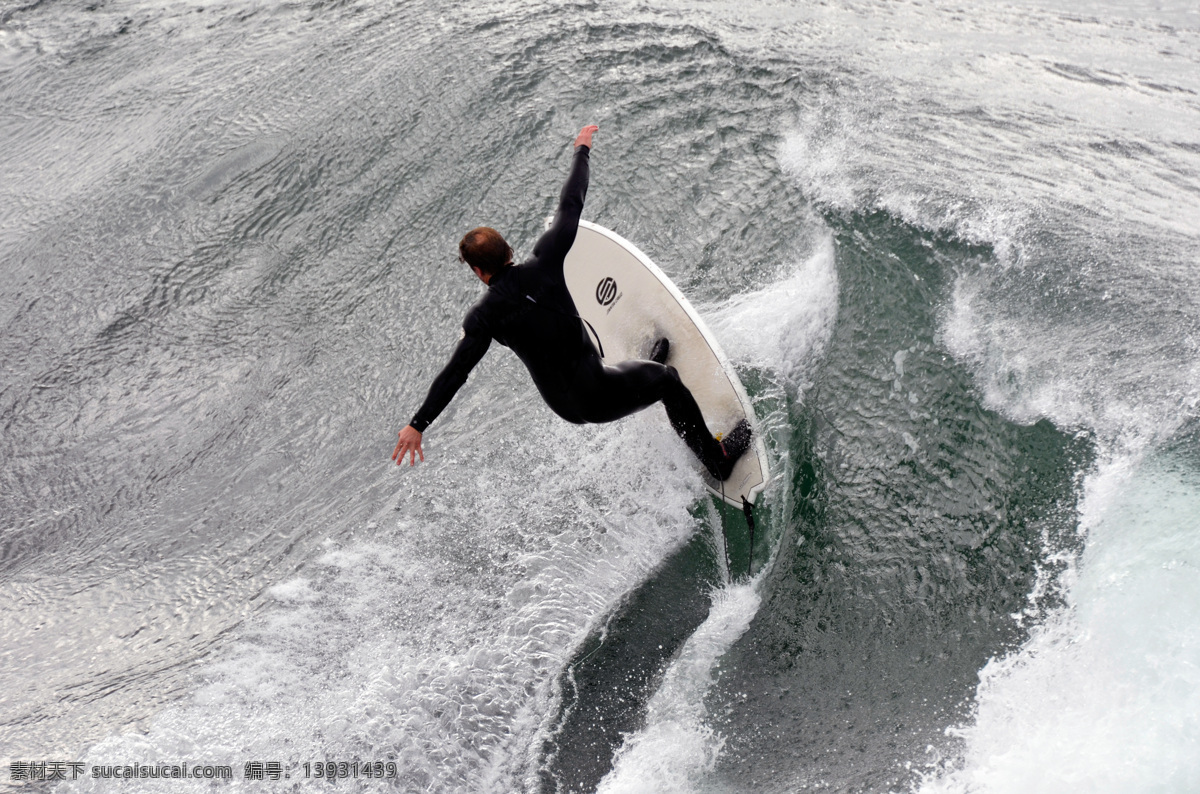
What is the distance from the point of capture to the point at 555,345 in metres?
3.88

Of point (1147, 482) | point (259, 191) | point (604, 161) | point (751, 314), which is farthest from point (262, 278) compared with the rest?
point (1147, 482)

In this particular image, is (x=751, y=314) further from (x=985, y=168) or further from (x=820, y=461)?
(x=985, y=168)

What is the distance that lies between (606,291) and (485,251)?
5.22ft

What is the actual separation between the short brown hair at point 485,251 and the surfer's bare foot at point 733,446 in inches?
65.1

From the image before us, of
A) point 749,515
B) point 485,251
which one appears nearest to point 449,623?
point 749,515

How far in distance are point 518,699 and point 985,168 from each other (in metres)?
5.03

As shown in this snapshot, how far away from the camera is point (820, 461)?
4.67 meters

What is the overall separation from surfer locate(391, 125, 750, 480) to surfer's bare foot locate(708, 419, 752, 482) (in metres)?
0.11

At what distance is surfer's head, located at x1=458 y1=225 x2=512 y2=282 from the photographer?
3.55m

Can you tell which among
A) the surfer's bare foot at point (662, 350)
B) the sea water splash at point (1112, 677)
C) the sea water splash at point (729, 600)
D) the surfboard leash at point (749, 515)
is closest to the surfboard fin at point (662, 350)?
the surfer's bare foot at point (662, 350)

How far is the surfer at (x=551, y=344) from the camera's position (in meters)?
3.63

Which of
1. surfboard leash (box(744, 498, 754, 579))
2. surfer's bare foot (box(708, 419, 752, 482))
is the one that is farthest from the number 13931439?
surfer's bare foot (box(708, 419, 752, 482))

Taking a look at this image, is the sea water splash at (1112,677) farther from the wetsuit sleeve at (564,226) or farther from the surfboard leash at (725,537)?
the wetsuit sleeve at (564,226)

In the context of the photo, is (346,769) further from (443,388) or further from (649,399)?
(649,399)
